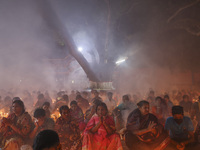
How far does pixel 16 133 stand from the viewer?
3.04 metres

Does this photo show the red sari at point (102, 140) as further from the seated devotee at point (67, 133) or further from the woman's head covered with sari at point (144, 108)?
the woman's head covered with sari at point (144, 108)

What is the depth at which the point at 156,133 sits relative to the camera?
319 cm

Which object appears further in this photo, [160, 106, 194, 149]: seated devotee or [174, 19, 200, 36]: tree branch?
[174, 19, 200, 36]: tree branch

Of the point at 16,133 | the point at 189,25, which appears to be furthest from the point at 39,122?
the point at 189,25

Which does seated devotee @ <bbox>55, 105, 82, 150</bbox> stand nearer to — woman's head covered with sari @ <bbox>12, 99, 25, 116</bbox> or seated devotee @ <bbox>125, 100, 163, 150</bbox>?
woman's head covered with sari @ <bbox>12, 99, 25, 116</bbox>

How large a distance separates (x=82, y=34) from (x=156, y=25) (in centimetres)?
718

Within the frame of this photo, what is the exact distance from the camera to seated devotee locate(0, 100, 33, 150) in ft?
9.68

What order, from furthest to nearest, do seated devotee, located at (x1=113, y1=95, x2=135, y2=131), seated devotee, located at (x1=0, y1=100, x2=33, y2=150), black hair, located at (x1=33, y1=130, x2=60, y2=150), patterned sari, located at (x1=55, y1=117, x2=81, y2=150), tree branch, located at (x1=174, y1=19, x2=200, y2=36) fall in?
tree branch, located at (x1=174, y1=19, x2=200, y2=36) < seated devotee, located at (x1=113, y1=95, x2=135, y2=131) < patterned sari, located at (x1=55, y1=117, x2=81, y2=150) < seated devotee, located at (x1=0, y1=100, x2=33, y2=150) < black hair, located at (x1=33, y1=130, x2=60, y2=150)

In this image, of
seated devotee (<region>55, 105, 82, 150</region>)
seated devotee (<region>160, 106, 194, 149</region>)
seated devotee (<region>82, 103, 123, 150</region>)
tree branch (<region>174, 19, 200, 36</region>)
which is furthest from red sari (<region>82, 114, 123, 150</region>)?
tree branch (<region>174, 19, 200, 36</region>)

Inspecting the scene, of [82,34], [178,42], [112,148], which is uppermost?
[178,42]

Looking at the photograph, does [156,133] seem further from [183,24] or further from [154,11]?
[183,24]

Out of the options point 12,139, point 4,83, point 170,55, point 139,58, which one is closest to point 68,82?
point 4,83

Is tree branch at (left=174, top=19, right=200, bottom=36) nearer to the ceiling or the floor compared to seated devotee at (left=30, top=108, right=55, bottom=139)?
nearer to the ceiling

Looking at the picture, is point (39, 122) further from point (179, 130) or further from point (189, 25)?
point (189, 25)
